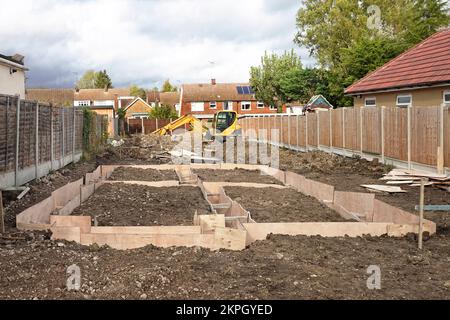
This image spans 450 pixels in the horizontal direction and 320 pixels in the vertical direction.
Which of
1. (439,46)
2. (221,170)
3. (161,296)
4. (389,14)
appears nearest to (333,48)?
(389,14)

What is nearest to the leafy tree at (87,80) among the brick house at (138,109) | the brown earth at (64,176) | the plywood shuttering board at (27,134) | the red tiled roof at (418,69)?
the brick house at (138,109)

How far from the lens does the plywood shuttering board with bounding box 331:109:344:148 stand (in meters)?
21.6

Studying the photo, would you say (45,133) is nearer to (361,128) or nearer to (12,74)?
(361,128)

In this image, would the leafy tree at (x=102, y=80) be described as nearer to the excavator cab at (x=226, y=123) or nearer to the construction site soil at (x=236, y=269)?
the excavator cab at (x=226, y=123)

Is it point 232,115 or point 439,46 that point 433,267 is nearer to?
point 439,46

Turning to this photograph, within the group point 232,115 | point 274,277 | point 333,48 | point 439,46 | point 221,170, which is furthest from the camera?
point 333,48

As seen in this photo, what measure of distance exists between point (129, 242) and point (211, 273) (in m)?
1.59

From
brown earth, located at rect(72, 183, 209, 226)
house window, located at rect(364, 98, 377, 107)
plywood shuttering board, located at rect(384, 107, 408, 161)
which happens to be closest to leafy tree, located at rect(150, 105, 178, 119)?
house window, located at rect(364, 98, 377, 107)

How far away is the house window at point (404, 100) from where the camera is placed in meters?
19.3

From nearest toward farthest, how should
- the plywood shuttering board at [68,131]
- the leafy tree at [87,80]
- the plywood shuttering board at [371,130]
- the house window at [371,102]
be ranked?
the plywood shuttering board at [68,131] → the plywood shuttering board at [371,130] → the house window at [371,102] → the leafy tree at [87,80]

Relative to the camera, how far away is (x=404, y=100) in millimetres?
19750

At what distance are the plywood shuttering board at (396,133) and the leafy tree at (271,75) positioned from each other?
42.7m

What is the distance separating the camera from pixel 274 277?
5.27 m

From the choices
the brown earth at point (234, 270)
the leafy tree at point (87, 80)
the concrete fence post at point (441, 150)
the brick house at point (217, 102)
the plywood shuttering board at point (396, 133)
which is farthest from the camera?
the leafy tree at point (87, 80)
